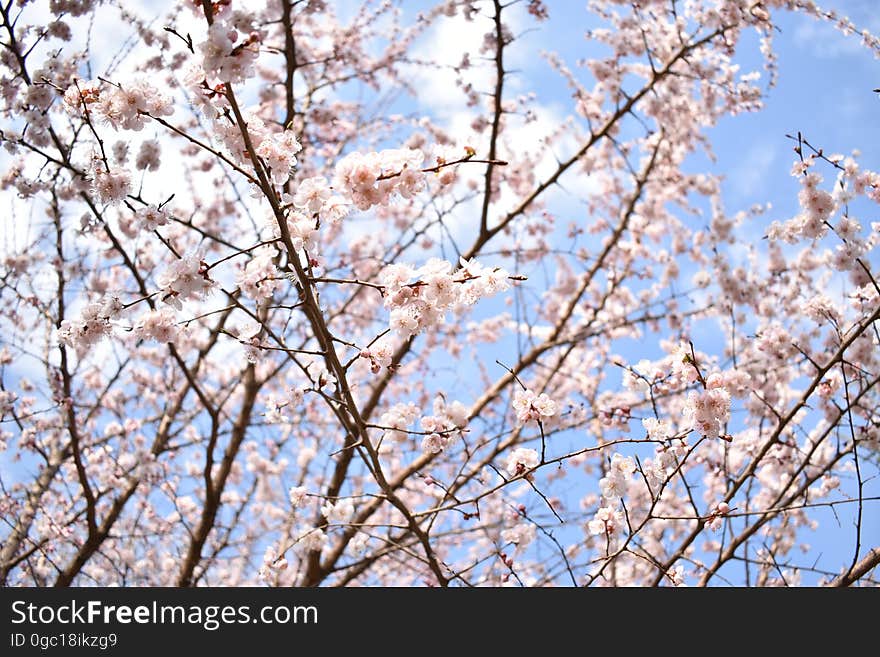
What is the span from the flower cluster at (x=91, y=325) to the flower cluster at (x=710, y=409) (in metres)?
2.16

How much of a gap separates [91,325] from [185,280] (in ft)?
1.33

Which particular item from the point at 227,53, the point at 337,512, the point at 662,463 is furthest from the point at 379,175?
the point at 337,512

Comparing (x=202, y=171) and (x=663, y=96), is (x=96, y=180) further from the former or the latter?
(x=663, y=96)

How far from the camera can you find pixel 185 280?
7.70ft

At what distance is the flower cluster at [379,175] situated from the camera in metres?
2.23

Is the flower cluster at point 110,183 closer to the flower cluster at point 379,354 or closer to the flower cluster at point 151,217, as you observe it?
the flower cluster at point 151,217

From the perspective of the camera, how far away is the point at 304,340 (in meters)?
7.05

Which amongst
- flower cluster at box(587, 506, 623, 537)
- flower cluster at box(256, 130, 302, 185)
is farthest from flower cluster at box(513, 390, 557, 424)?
flower cluster at box(256, 130, 302, 185)

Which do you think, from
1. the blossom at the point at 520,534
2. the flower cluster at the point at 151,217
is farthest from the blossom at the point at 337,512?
the flower cluster at the point at 151,217

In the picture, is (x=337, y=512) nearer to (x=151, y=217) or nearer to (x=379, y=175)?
(x=151, y=217)

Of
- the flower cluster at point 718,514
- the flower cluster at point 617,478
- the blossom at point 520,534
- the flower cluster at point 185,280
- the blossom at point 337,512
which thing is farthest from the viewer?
the blossom at point 337,512

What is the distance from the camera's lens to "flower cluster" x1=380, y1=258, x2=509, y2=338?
2.28 metres
